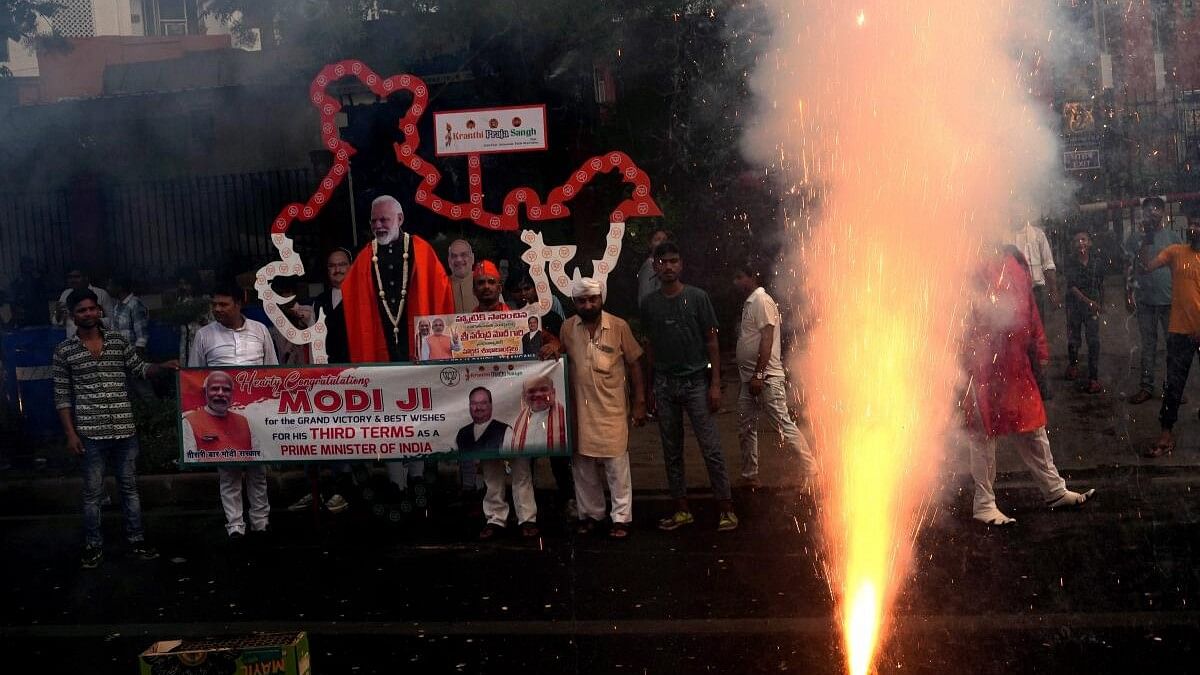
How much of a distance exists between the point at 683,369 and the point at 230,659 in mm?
3887

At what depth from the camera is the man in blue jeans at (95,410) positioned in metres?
6.89

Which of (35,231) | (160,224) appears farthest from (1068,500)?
(35,231)

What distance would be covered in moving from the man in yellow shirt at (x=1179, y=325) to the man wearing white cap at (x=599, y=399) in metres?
3.48

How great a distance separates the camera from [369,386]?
24.1 ft

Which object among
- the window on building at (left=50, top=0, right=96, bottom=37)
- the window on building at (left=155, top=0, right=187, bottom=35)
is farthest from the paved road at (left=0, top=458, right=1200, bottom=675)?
the window on building at (left=50, top=0, right=96, bottom=37)

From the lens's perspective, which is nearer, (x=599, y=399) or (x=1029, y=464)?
(x=1029, y=464)

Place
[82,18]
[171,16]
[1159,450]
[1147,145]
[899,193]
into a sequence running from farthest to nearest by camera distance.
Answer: [82,18] < [171,16] < [1147,145] < [1159,450] < [899,193]

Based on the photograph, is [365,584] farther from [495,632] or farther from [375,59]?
[375,59]

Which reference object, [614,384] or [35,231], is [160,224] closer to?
[35,231]

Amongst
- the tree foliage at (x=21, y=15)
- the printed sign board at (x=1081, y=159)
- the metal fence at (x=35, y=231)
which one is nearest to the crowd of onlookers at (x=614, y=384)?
the tree foliage at (x=21, y=15)

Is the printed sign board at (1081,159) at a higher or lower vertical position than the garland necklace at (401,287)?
higher

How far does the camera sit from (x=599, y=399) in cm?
697

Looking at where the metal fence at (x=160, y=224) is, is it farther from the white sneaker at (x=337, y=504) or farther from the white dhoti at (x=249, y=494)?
the white dhoti at (x=249, y=494)

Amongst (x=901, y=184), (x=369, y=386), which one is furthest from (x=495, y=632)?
(x=901, y=184)
